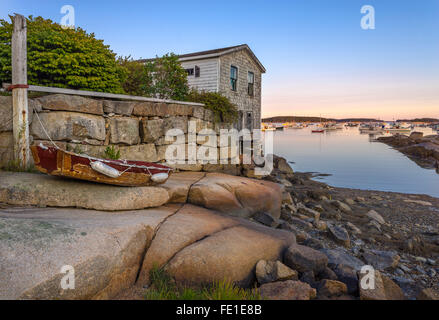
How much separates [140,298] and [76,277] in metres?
0.78

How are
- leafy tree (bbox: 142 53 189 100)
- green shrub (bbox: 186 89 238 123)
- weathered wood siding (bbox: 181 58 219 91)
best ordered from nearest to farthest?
green shrub (bbox: 186 89 238 123) < leafy tree (bbox: 142 53 189 100) < weathered wood siding (bbox: 181 58 219 91)

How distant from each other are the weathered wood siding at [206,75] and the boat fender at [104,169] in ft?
43.2

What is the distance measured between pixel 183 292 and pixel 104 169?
7.89ft

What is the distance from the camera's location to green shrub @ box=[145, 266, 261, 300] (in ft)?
11.0

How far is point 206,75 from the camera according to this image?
17844 mm

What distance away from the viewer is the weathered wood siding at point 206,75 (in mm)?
17531

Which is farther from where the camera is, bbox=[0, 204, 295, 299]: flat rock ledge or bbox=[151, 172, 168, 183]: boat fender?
bbox=[151, 172, 168, 183]: boat fender

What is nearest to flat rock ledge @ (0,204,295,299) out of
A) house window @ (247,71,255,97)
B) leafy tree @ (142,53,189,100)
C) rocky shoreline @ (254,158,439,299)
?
rocky shoreline @ (254,158,439,299)

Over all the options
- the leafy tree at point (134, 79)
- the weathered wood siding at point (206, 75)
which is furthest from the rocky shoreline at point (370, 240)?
the weathered wood siding at point (206, 75)

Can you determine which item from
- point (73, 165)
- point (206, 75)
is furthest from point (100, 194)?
point (206, 75)

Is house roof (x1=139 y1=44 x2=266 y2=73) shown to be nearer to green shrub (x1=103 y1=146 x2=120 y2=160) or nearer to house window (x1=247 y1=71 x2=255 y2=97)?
house window (x1=247 y1=71 x2=255 y2=97)
